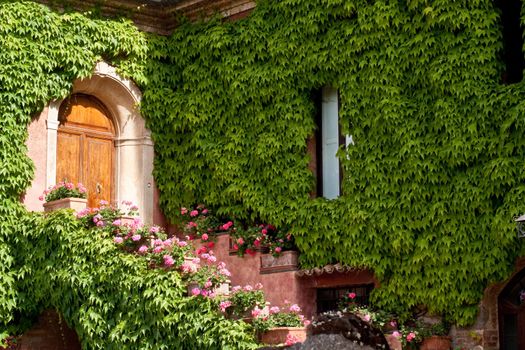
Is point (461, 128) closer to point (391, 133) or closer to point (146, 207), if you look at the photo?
point (391, 133)

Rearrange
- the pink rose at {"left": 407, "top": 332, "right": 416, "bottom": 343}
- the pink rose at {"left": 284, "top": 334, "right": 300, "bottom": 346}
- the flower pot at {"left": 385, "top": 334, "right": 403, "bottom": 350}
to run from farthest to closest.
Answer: the pink rose at {"left": 407, "top": 332, "right": 416, "bottom": 343} → the flower pot at {"left": 385, "top": 334, "right": 403, "bottom": 350} → the pink rose at {"left": 284, "top": 334, "right": 300, "bottom": 346}

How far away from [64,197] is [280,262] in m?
3.61

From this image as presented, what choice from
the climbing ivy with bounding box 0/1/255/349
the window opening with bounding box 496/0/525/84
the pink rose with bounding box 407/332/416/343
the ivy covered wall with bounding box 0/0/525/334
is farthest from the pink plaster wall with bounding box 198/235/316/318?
the window opening with bounding box 496/0/525/84

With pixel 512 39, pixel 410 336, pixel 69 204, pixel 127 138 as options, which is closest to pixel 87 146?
pixel 127 138

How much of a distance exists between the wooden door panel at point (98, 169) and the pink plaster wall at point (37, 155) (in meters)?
1.21

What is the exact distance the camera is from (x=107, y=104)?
1794 cm

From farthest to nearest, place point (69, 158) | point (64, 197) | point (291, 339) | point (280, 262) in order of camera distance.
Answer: point (69, 158), point (64, 197), point (280, 262), point (291, 339)

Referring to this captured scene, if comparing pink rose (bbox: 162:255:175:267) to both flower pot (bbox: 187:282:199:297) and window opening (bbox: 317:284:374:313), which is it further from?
window opening (bbox: 317:284:374:313)

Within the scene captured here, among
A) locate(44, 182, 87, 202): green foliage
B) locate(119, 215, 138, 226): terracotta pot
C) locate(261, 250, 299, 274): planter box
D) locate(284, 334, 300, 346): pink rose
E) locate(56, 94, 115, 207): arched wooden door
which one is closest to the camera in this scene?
locate(284, 334, 300, 346): pink rose

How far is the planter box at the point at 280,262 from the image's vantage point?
15.7 metres

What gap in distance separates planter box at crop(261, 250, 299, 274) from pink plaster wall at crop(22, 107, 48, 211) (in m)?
3.78

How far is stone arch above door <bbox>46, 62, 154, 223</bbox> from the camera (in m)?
17.7

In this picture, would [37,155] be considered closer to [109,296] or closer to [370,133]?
[109,296]

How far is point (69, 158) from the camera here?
17391 mm
